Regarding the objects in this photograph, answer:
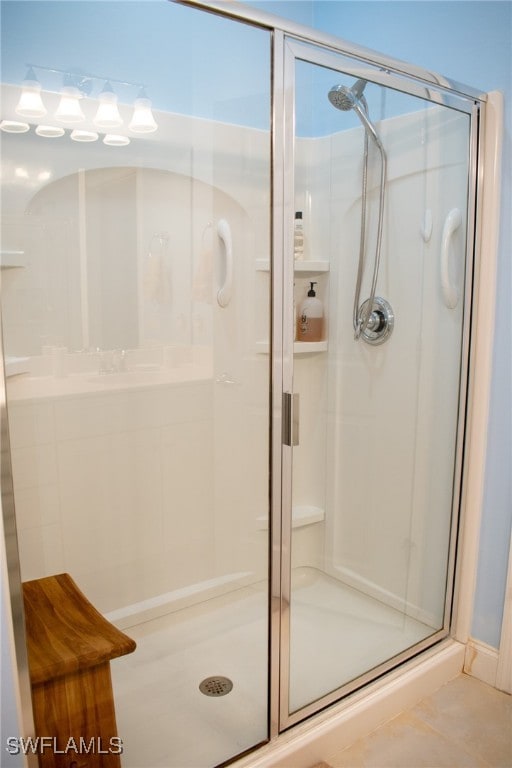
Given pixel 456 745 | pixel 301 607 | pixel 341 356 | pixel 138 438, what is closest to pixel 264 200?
pixel 341 356

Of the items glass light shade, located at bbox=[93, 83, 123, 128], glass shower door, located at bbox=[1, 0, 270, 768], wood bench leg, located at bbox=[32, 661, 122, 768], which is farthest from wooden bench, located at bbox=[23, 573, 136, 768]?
glass light shade, located at bbox=[93, 83, 123, 128]

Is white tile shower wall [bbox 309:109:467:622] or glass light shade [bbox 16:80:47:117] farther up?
glass light shade [bbox 16:80:47:117]

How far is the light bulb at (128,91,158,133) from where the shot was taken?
1751 mm

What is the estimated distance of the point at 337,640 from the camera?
186 cm

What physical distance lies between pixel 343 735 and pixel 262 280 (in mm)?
1275

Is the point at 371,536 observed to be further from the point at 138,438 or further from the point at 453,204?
the point at 453,204

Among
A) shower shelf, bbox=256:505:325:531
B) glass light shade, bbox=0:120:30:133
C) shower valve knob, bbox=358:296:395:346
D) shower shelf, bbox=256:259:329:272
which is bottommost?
shower shelf, bbox=256:505:325:531

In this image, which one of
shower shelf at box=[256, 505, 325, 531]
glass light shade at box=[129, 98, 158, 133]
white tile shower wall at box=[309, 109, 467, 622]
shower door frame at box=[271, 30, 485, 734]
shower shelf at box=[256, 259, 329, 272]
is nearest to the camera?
shower door frame at box=[271, 30, 485, 734]

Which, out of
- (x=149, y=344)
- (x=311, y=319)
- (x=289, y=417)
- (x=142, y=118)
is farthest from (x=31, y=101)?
(x=289, y=417)

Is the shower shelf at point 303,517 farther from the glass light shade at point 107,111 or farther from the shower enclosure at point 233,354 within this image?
the glass light shade at point 107,111

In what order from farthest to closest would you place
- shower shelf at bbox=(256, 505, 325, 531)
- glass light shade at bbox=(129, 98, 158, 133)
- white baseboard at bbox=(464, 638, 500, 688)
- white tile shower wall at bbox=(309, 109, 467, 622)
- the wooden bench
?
1. white baseboard at bbox=(464, 638, 500, 688)
2. white tile shower wall at bbox=(309, 109, 467, 622)
3. glass light shade at bbox=(129, 98, 158, 133)
4. shower shelf at bbox=(256, 505, 325, 531)
5. the wooden bench

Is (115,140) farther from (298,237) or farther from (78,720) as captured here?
(78,720)

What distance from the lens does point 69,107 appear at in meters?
1.65

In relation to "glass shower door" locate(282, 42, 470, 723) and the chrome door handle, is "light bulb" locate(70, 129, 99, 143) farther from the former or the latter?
the chrome door handle
